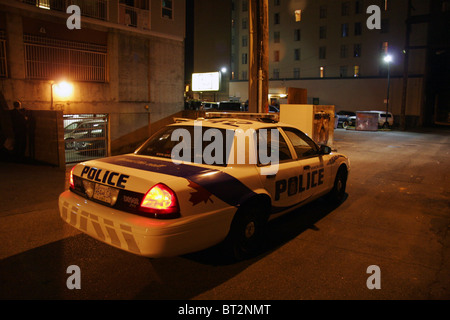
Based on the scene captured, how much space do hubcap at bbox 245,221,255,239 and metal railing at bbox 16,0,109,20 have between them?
12.2 metres

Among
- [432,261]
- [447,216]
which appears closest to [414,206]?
[447,216]

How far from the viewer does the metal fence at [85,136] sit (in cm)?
1184

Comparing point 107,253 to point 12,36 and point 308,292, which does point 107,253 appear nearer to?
point 308,292

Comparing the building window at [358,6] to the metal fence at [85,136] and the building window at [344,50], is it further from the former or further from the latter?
the metal fence at [85,136]

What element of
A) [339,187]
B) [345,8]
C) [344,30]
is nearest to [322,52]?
[344,30]

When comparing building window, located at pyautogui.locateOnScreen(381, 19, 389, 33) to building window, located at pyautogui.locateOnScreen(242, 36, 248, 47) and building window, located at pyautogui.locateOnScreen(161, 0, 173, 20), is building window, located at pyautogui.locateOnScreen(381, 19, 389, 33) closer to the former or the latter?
building window, located at pyautogui.locateOnScreen(242, 36, 248, 47)

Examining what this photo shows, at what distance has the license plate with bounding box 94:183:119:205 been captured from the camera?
3.73 m

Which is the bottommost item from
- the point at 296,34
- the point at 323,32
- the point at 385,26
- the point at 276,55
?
the point at 276,55

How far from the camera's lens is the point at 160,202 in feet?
11.3

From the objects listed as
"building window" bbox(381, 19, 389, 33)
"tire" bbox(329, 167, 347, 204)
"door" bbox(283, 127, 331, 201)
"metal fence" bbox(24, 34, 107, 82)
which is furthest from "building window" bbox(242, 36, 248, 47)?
"door" bbox(283, 127, 331, 201)

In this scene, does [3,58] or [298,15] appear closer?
[3,58]

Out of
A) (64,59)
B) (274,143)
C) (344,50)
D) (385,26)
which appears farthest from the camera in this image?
(344,50)

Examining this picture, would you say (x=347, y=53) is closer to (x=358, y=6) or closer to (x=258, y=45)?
(x=358, y=6)

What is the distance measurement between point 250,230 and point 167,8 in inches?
612
